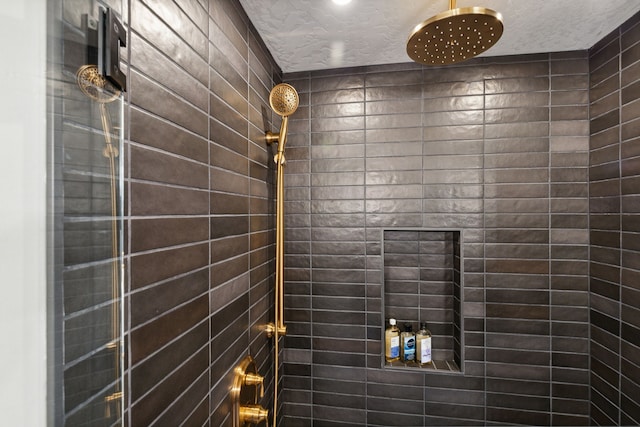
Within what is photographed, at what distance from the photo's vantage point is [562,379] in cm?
135

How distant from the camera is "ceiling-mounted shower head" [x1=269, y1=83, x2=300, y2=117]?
4.02ft

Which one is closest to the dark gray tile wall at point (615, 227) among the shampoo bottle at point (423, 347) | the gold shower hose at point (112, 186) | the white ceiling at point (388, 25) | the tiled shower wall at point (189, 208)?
the white ceiling at point (388, 25)

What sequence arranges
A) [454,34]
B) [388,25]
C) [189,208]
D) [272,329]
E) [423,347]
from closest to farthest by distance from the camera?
[189,208]
[454,34]
[388,25]
[272,329]
[423,347]

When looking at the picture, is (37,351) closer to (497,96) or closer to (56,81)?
(56,81)

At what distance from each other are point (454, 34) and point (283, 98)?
0.69 m

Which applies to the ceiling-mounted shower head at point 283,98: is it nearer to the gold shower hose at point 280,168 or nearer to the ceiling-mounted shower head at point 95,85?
the gold shower hose at point 280,168

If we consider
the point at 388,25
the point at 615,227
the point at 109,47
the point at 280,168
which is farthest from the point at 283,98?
the point at 615,227

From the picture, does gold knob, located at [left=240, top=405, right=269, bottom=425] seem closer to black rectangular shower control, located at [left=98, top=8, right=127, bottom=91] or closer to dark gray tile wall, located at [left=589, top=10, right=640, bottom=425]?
black rectangular shower control, located at [left=98, top=8, right=127, bottom=91]

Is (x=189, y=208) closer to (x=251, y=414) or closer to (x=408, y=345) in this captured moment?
(x=251, y=414)

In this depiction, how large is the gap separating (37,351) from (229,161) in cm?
74

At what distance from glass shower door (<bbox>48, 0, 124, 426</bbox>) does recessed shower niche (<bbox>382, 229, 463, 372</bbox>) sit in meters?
1.33

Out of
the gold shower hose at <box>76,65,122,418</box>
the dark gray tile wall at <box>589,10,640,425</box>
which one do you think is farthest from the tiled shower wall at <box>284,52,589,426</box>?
the gold shower hose at <box>76,65,122,418</box>

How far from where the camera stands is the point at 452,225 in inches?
55.7

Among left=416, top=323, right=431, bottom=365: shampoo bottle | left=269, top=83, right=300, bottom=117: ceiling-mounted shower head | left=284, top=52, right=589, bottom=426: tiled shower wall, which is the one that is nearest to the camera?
left=269, top=83, right=300, bottom=117: ceiling-mounted shower head
